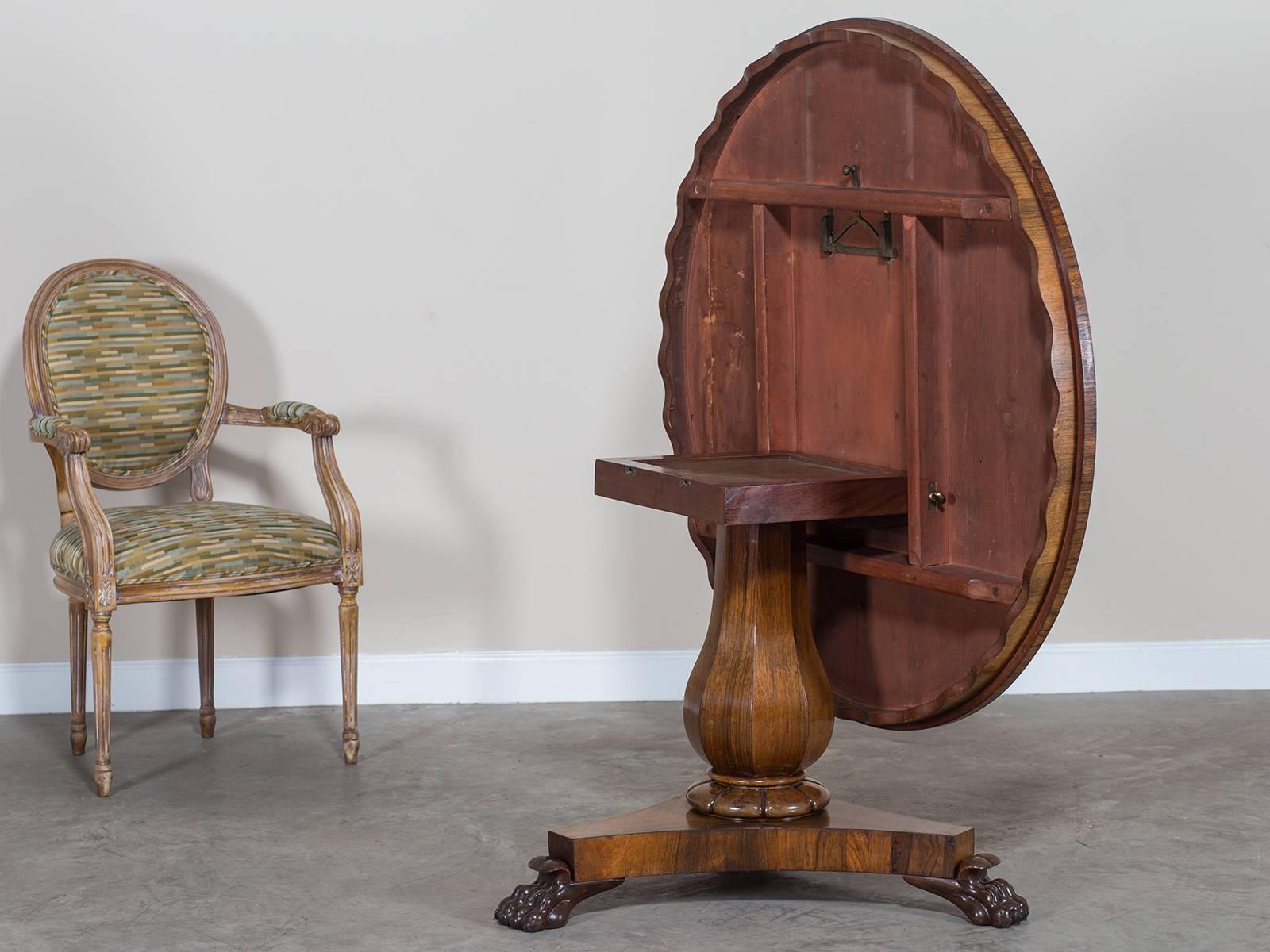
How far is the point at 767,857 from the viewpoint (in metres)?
2.64

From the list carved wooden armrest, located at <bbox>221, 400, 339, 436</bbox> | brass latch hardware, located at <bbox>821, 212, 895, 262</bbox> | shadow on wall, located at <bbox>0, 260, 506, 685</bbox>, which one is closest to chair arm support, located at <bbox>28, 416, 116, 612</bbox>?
carved wooden armrest, located at <bbox>221, 400, 339, 436</bbox>

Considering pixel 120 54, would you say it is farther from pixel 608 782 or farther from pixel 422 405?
pixel 608 782

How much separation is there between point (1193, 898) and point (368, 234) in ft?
8.21

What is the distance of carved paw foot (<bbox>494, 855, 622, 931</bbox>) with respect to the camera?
8.57ft

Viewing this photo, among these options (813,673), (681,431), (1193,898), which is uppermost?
(681,431)

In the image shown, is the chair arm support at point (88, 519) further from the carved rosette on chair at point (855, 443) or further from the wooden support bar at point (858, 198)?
the wooden support bar at point (858, 198)

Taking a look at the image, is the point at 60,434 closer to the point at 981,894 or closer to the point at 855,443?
the point at 855,443

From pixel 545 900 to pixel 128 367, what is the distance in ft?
6.00

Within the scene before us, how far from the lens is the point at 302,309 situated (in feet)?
13.7

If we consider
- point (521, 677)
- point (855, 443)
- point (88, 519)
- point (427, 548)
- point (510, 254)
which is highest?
point (510, 254)

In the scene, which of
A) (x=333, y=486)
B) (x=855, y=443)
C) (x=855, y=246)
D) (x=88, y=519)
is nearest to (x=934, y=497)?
(x=855, y=443)

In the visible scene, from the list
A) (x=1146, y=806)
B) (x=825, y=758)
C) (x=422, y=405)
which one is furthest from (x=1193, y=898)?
(x=422, y=405)

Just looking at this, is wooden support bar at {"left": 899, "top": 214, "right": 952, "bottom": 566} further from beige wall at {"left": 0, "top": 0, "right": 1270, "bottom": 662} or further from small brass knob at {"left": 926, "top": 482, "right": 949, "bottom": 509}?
beige wall at {"left": 0, "top": 0, "right": 1270, "bottom": 662}

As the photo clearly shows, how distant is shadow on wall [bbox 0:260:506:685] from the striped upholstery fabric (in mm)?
261
